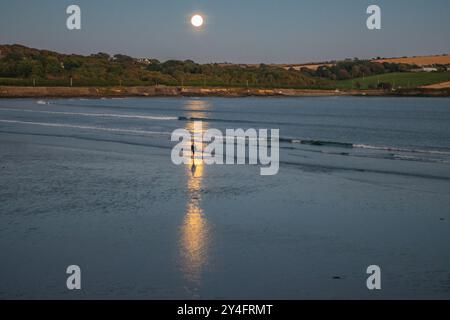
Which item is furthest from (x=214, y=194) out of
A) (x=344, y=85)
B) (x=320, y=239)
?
(x=344, y=85)

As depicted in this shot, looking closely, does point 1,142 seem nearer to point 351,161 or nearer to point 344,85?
point 351,161

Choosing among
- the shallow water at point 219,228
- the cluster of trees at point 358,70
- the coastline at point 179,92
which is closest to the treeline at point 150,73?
the cluster of trees at point 358,70

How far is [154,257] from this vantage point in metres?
8.94

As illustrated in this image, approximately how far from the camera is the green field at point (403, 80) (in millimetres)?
153000

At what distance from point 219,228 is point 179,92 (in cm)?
12711

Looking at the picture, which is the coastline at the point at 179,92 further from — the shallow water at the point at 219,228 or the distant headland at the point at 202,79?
the shallow water at the point at 219,228

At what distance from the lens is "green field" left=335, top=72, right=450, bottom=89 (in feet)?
502

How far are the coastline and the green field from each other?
29.4 ft

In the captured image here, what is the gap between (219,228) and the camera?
10828mm

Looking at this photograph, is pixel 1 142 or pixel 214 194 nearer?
pixel 214 194

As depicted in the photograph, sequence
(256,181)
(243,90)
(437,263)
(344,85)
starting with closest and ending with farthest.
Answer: (437,263) < (256,181) < (243,90) < (344,85)

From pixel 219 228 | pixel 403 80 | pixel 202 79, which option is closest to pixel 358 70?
pixel 403 80

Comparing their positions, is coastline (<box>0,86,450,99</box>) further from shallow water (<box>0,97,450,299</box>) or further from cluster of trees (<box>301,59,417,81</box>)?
shallow water (<box>0,97,450,299</box>)

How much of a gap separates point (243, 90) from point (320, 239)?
446 ft
